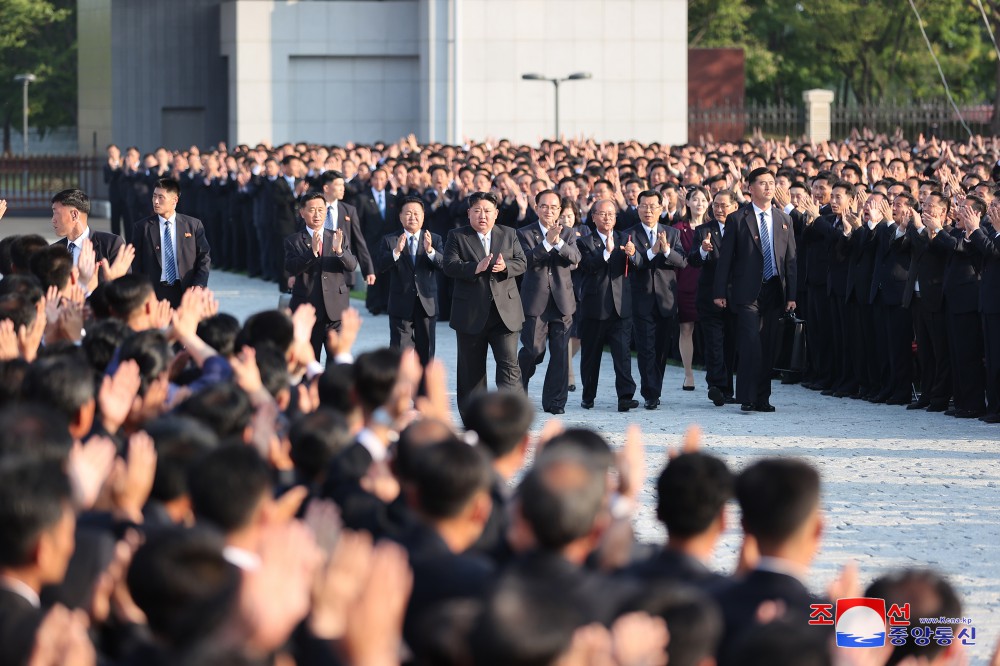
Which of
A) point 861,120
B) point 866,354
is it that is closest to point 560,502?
point 866,354

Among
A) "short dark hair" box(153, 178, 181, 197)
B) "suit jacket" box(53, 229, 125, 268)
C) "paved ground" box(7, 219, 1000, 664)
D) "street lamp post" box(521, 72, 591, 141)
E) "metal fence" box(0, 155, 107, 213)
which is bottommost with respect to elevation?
"paved ground" box(7, 219, 1000, 664)

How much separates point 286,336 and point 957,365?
756cm

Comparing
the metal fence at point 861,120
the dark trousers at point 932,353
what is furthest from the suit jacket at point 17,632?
the metal fence at point 861,120

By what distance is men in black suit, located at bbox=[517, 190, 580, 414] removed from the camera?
540 inches

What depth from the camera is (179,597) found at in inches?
158

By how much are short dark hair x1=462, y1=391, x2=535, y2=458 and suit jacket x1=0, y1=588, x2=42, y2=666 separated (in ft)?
6.74

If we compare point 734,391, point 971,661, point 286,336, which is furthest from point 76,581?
point 734,391

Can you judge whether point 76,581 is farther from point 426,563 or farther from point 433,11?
point 433,11

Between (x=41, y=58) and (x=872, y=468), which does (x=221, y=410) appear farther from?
(x=41, y=58)

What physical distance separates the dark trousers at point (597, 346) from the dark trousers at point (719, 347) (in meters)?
0.80

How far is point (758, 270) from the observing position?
13992 millimetres

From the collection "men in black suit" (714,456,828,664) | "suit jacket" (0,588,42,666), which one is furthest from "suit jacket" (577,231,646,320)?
"suit jacket" (0,588,42,666)

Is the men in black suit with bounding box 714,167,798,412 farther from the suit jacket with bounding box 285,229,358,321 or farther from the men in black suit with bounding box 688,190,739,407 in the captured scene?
the suit jacket with bounding box 285,229,358,321

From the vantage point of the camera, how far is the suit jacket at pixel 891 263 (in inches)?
555
